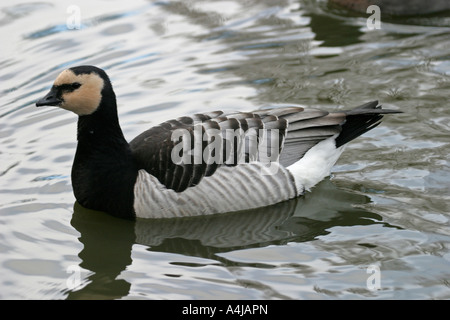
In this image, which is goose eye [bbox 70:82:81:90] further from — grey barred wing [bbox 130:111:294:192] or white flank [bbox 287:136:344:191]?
white flank [bbox 287:136:344:191]

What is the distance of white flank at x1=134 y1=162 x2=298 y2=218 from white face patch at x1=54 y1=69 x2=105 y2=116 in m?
0.82

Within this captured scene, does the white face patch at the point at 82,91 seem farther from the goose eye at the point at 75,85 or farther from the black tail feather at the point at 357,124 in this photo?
the black tail feather at the point at 357,124

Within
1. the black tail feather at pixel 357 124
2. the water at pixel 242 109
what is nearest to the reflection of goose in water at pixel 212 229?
the water at pixel 242 109

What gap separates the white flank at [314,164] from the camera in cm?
853

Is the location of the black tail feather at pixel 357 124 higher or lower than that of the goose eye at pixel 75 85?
lower

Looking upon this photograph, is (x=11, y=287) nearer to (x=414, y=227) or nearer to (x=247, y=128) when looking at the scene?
(x=247, y=128)

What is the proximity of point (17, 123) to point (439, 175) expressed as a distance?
503 cm

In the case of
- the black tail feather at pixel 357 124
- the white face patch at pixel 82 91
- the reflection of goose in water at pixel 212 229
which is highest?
the white face patch at pixel 82 91

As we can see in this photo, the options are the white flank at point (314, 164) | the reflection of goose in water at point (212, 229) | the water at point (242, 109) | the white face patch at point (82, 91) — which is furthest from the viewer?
the white flank at point (314, 164)

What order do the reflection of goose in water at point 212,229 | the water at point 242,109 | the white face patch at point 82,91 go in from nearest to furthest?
the water at point 242,109 < the reflection of goose in water at point 212,229 < the white face patch at point 82,91

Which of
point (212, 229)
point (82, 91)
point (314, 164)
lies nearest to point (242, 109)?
point (314, 164)

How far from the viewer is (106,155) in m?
8.15

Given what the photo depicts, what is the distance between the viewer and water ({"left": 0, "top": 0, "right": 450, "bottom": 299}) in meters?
7.11

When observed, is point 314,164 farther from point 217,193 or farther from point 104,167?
point 104,167
